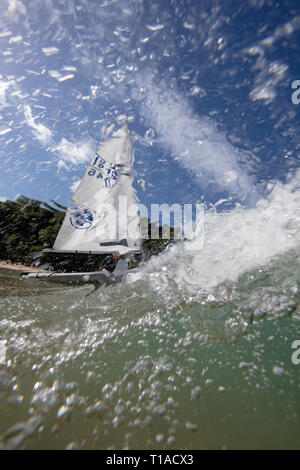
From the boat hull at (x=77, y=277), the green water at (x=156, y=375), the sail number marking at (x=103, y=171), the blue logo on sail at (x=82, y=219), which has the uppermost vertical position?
the sail number marking at (x=103, y=171)

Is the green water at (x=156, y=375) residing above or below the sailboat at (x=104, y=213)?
below

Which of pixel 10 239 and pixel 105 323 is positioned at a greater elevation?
pixel 10 239

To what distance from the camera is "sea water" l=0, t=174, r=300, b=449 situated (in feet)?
4.74

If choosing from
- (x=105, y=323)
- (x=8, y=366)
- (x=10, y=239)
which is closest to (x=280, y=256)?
(x=105, y=323)

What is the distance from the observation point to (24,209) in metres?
21.7

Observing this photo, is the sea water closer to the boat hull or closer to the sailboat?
the boat hull

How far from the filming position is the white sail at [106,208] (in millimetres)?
6504

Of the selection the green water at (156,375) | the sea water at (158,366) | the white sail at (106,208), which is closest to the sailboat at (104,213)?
the white sail at (106,208)

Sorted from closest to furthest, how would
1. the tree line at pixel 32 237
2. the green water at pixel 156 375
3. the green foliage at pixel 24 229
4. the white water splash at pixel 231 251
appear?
the green water at pixel 156 375
the white water splash at pixel 231 251
the tree line at pixel 32 237
the green foliage at pixel 24 229

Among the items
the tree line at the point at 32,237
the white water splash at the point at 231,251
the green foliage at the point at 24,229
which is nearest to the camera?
the white water splash at the point at 231,251

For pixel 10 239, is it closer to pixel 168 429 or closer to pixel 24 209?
pixel 24 209

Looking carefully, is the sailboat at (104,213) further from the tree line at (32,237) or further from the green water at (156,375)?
the tree line at (32,237)

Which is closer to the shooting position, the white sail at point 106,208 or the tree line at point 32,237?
the white sail at point 106,208
